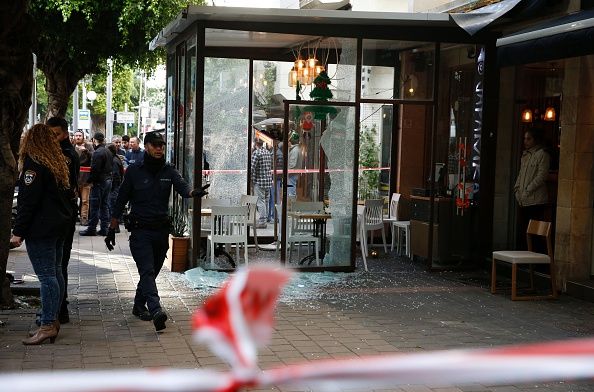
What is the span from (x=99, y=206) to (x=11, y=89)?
8.22 metres

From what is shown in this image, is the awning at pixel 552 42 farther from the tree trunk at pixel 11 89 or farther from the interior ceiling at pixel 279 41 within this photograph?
the tree trunk at pixel 11 89

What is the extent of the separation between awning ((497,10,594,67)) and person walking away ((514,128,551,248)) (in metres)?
1.77

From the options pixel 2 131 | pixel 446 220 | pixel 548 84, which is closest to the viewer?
pixel 2 131

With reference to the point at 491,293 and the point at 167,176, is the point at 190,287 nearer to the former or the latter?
the point at 167,176

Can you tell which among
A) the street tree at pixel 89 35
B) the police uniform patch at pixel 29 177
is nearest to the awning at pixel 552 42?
the police uniform patch at pixel 29 177

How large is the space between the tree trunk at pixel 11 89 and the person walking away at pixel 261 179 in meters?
6.65

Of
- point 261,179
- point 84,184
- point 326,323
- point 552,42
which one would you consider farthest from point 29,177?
point 84,184

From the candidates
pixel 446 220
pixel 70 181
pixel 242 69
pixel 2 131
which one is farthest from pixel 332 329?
pixel 242 69

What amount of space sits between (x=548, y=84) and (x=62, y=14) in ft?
35.3

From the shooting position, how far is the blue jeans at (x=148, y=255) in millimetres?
7758

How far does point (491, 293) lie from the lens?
Answer: 33.7 feet

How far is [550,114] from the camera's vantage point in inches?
452

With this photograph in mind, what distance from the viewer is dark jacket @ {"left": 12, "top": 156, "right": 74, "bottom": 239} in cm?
681

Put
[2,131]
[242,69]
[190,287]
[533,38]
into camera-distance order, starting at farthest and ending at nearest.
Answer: [242,69] → [190,287] → [533,38] → [2,131]
